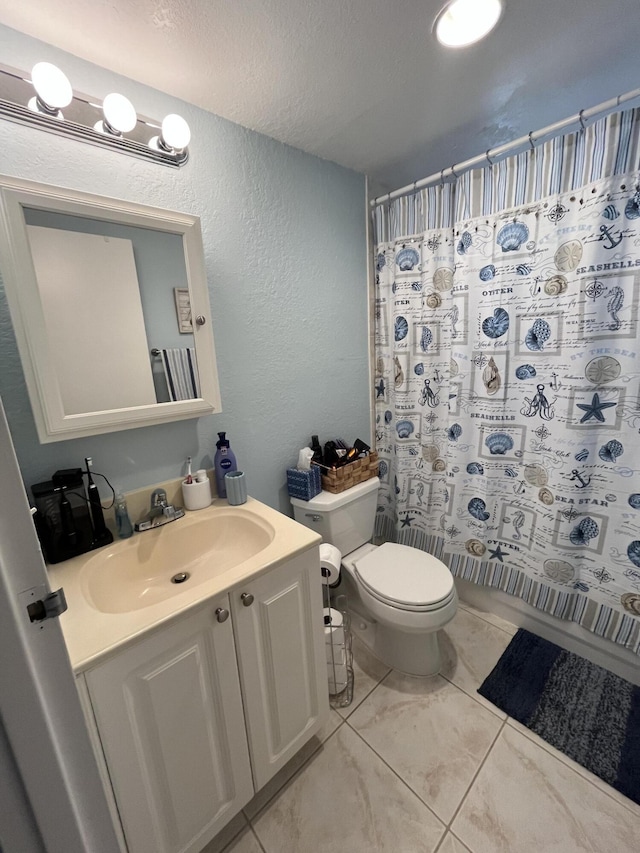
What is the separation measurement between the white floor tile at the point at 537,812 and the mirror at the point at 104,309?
5.07 feet

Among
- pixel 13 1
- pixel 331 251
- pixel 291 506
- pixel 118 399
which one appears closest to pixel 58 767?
pixel 118 399

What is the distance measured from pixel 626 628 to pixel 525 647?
42 cm

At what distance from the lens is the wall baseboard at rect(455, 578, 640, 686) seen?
1468 millimetres

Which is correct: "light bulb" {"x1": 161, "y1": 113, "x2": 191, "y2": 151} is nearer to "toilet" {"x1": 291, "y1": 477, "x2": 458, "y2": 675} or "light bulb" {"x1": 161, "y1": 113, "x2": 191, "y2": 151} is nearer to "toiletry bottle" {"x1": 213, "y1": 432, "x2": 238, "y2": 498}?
"toiletry bottle" {"x1": 213, "y1": 432, "x2": 238, "y2": 498}

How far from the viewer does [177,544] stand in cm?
Result: 120

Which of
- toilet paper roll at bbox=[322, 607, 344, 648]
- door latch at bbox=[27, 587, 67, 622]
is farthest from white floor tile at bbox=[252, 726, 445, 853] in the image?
door latch at bbox=[27, 587, 67, 622]

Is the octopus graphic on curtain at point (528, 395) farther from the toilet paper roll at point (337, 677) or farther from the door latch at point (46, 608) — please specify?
the door latch at point (46, 608)

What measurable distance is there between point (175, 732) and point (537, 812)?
1130 millimetres

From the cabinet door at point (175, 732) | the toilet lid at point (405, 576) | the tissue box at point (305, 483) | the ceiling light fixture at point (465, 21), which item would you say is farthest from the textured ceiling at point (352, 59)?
the toilet lid at point (405, 576)

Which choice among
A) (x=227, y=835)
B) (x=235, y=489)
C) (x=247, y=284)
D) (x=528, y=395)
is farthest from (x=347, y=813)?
(x=247, y=284)

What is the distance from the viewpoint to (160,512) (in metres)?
1.25

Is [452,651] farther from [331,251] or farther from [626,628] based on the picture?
[331,251]

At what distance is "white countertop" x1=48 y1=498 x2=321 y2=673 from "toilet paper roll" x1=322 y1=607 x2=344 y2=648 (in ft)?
1.68

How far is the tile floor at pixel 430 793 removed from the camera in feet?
3.37
